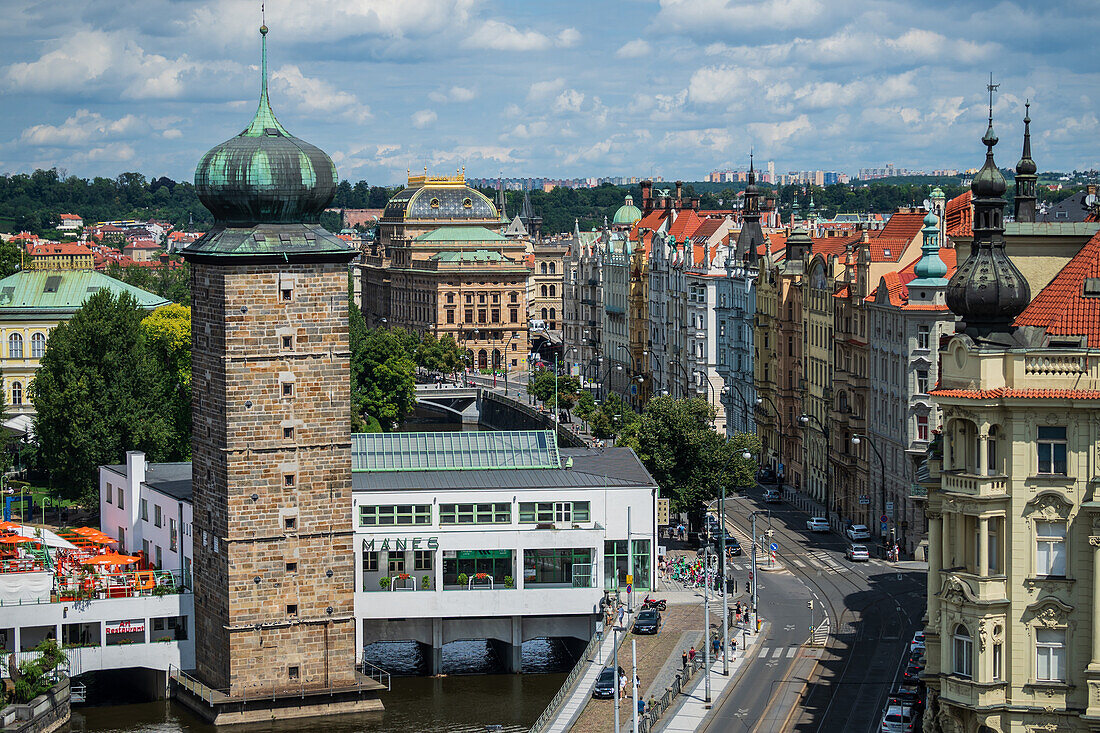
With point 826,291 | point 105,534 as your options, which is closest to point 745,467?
point 826,291

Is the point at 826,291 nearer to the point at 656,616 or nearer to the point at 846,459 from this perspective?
the point at 846,459

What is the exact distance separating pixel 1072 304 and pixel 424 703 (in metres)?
46.6

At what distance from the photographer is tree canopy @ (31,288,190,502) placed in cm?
14762

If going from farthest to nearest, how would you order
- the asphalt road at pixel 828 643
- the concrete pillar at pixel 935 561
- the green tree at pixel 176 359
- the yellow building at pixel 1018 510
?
the green tree at pixel 176 359 < the asphalt road at pixel 828 643 < the concrete pillar at pixel 935 561 < the yellow building at pixel 1018 510

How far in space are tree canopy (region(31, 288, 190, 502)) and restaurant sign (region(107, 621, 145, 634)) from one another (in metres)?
44.6

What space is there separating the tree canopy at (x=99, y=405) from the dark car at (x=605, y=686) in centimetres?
6369

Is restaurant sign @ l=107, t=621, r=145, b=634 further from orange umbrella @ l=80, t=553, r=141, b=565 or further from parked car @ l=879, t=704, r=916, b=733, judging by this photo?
parked car @ l=879, t=704, r=916, b=733

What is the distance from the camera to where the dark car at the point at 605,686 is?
3652 inches

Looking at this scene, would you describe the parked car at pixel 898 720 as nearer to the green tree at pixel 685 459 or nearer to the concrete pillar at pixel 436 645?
the concrete pillar at pixel 436 645

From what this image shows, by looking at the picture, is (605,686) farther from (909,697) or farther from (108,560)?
(108,560)

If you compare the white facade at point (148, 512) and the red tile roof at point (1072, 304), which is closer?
the red tile roof at point (1072, 304)

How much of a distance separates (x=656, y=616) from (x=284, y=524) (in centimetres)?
2175

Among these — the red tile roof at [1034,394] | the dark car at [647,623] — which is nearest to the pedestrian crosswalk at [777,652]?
the dark car at [647,623]

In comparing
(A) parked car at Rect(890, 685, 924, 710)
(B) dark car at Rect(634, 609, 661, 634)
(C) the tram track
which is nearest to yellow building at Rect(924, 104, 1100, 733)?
(A) parked car at Rect(890, 685, 924, 710)
